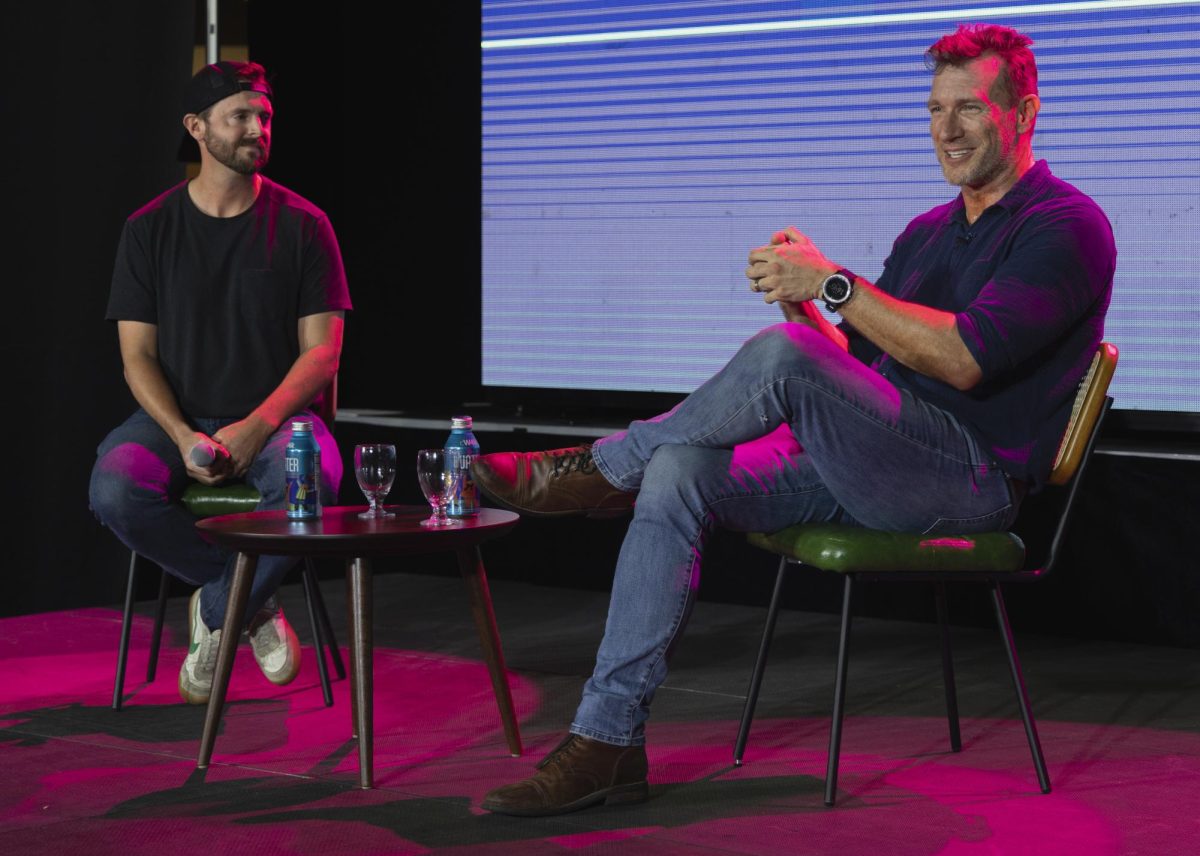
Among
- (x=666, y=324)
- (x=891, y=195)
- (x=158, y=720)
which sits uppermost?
(x=891, y=195)

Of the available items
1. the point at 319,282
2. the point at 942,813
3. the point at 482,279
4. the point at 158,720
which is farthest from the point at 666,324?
the point at 942,813

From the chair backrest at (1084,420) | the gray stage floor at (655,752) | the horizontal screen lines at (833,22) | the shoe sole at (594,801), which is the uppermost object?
the horizontal screen lines at (833,22)

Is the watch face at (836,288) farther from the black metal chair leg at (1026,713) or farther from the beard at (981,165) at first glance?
the black metal chair leg at (1026,713)

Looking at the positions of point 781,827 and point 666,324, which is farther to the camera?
point 666,324

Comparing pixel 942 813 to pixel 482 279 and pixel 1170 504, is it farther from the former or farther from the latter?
pixel 482 279

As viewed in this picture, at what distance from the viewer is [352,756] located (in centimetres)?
290

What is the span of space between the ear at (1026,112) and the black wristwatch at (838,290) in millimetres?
535

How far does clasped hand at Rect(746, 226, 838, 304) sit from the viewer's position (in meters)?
2.61

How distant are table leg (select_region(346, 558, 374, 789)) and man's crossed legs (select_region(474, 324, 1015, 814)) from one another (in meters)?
0.27

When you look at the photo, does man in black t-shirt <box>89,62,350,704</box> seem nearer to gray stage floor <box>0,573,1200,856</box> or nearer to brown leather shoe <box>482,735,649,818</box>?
gray stage floor <box>0,573,1200,856</box>

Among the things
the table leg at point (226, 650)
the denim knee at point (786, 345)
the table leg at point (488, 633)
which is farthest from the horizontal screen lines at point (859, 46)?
the table leg at point (226, 650)

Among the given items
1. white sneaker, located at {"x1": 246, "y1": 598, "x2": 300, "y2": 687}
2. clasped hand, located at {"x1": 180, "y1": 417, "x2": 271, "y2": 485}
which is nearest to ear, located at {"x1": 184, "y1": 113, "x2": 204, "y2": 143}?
clasped hand, located at {"x1": 180, "y1": 417, "x2": 271, "y2": 485}

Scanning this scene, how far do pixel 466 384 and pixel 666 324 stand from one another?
83cm

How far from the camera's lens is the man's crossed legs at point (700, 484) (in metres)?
2.47
